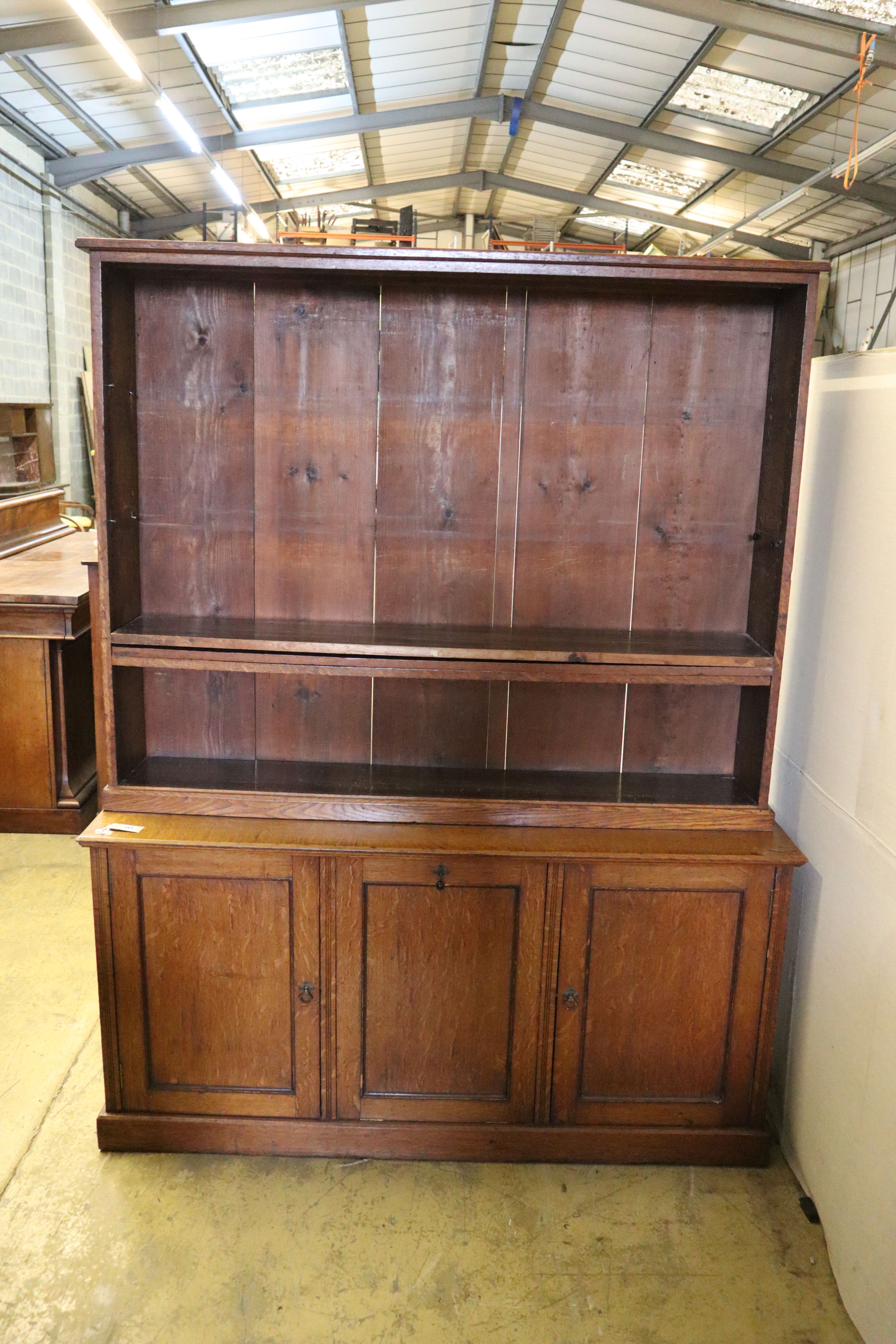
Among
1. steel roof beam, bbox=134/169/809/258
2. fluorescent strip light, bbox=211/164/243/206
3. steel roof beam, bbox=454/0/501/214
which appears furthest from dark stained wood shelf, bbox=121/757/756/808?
steel roof beam, bbox=134/169/809/258

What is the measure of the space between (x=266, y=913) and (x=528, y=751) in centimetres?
78

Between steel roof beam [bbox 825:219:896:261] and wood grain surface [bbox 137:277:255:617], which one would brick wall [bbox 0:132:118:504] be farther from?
steel roof beam [bbox 825:219:896:261]

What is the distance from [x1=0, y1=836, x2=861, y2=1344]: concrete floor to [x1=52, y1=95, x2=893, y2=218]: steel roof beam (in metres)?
7.33

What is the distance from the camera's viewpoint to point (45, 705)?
4.02 metres

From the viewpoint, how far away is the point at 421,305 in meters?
2.33

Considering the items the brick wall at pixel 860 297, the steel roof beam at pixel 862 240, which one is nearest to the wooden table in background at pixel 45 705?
the steel roof beam at pixel 862 240

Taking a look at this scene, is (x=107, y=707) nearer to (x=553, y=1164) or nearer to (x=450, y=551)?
(x=450, y=551)

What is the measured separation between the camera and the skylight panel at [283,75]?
20.7ft

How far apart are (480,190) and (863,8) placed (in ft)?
20.0

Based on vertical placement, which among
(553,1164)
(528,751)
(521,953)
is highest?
(528,751)

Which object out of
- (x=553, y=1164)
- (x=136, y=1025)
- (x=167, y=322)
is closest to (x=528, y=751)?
(x=553, y=1164)

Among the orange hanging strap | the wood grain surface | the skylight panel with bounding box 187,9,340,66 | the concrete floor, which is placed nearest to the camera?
the concrete floor

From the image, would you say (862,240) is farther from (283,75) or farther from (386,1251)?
(386,1251)

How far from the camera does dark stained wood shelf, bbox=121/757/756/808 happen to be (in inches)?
91.9
